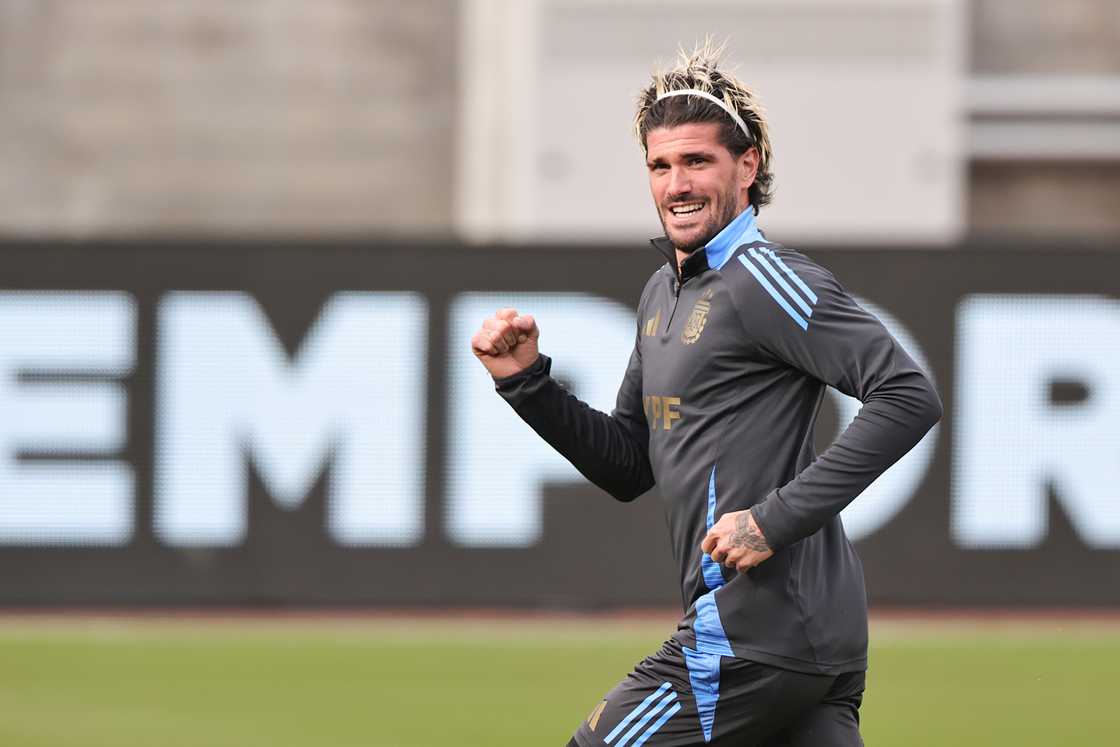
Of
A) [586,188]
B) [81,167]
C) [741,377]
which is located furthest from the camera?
[81,167]

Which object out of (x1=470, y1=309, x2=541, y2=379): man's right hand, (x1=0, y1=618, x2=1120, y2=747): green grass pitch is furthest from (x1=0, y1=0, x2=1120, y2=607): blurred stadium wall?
(x1=470, y1=309, x2=541, y2=379): man's right hand

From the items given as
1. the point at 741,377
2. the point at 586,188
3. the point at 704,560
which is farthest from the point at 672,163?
the point at 586,188

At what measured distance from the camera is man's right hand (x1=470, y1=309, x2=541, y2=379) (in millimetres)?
3699

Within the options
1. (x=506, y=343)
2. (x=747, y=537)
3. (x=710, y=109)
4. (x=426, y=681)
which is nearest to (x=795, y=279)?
(x=710, y=109)

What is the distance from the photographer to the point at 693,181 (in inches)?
140

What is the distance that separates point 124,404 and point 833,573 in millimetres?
7574

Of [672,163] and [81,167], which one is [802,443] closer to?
[672,163]

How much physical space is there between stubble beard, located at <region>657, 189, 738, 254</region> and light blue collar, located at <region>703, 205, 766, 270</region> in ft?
0.04

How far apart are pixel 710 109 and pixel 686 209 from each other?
0.22 meters

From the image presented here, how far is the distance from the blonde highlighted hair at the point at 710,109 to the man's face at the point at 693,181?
0.02 m

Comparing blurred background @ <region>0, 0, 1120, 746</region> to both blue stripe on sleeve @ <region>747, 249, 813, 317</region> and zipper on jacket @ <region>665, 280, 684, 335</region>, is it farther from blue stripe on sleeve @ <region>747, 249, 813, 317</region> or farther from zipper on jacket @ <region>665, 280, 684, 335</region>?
blue stripe on sleeve @ <region>747, 249, 813, 317</region>

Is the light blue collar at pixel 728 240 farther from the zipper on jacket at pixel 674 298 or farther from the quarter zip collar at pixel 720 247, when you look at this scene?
the zipper on jacket at pixel 674 298

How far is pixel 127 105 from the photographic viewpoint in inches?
663

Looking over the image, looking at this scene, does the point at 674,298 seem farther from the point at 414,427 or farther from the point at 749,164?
the point at 414,427
